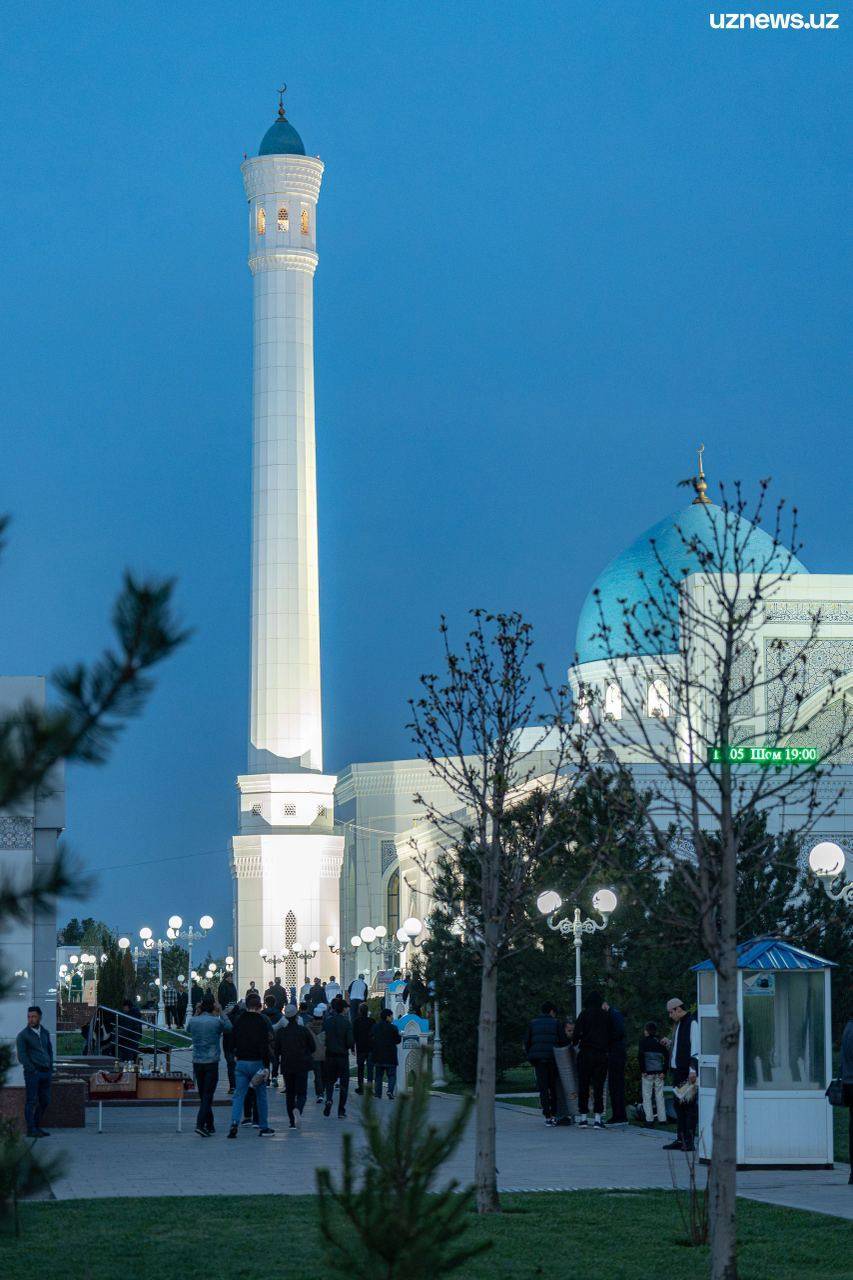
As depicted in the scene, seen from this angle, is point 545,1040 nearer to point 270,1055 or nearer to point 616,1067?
point 616,1067

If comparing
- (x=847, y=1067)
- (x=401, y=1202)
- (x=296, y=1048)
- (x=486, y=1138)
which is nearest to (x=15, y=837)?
(x=296, y=1048)

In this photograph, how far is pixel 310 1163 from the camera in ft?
52.7

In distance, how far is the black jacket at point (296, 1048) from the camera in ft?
66.6

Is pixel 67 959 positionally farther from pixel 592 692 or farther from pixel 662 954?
pixel 592 692

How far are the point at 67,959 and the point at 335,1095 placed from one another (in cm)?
4488

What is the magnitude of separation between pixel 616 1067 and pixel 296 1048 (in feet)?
11.3

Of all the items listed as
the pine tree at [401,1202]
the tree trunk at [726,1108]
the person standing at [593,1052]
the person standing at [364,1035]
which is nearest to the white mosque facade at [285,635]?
the person standing at [364,1035]

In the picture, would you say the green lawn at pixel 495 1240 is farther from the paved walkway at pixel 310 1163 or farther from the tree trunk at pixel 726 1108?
the tree trunk at pixel 726 1108

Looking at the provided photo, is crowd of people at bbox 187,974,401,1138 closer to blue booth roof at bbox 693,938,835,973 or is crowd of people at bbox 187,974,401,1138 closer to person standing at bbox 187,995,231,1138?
person standing at bbox 187,995,231,1138

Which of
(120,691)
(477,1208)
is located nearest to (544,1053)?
(477,1208)

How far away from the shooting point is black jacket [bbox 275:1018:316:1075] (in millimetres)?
20297

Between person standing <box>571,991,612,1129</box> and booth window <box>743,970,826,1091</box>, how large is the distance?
4.12 meters

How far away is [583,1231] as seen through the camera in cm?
1176

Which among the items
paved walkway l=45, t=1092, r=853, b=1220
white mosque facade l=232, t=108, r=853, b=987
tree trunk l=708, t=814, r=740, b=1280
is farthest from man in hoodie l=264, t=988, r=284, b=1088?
white mosque facade l=232, t=108, r=853, b=987
